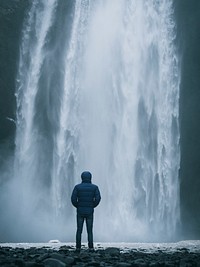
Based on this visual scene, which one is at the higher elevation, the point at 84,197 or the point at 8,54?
the point at 8,54

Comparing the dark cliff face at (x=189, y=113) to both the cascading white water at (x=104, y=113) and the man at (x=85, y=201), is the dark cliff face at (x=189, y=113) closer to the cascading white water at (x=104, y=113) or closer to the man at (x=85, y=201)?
the cascading white water at (x=104, y=113)

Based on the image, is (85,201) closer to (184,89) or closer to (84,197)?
(84,197)

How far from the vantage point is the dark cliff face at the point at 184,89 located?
26.9m

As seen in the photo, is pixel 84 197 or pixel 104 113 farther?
pixel 104 113

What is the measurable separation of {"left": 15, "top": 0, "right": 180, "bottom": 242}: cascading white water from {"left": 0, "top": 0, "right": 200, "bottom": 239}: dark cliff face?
718 millimetres

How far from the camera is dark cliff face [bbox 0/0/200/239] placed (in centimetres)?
2689

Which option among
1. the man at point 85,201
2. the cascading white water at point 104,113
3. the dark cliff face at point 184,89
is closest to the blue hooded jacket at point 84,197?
the man at point 85,201

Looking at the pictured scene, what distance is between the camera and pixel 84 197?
10.4 m

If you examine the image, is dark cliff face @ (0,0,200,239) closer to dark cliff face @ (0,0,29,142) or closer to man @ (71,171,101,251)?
dark cliff face @ (0,0,29,142)

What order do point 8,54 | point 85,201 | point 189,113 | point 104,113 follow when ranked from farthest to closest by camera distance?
point 189,113 → point 8,54 → point 104,113 → point 85,201

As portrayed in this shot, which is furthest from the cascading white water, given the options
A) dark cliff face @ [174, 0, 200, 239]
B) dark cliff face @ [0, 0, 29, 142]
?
dark cliff face @ [174, 0, 200, 239]

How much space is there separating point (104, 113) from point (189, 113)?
20.9 feet

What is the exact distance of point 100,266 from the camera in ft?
21.8

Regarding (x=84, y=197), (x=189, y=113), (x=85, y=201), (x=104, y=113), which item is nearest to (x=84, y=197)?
(x=84, y=197)
